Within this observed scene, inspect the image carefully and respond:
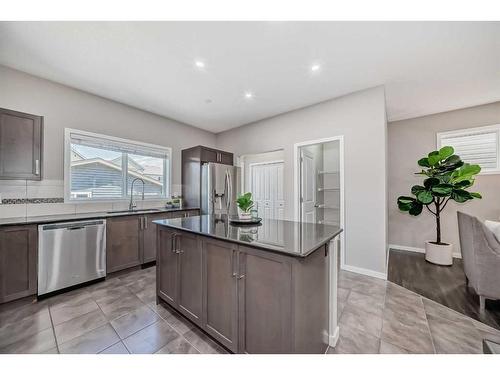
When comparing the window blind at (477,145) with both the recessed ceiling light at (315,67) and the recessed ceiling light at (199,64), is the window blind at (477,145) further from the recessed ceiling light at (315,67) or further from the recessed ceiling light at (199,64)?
the recessed ceiling light at (199,64)

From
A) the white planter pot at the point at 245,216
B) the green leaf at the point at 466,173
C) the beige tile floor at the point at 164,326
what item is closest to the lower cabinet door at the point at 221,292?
the beige tile floor at the point at 164,326

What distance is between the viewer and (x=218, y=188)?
4195mm

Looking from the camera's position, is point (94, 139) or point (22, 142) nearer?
point (22, 142)

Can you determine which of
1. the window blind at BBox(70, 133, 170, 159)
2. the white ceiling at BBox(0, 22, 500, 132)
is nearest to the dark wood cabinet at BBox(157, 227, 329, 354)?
the white ceiling at BBox(0, 22, 500, 132)

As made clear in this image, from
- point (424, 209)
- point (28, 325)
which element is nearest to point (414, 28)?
point (424, 209)

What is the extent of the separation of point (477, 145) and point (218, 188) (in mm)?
4929

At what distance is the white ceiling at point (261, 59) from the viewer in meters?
1.86

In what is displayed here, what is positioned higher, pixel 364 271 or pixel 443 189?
pixel 443 189

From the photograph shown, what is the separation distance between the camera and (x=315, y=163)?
14.9ft

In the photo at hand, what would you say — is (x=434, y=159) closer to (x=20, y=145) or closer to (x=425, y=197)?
(x=425, y=197)

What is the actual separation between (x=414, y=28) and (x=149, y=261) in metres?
4.38

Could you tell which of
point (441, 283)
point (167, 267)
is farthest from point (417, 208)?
point (167, 267)
